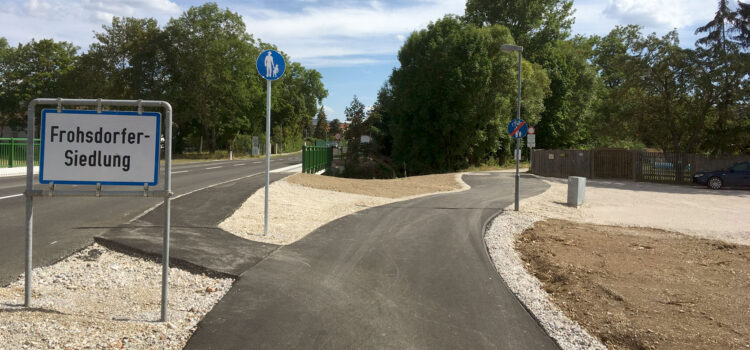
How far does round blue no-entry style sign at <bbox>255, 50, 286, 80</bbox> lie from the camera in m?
8.86

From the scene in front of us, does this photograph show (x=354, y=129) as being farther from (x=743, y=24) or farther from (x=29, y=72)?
(x=29, y=72)

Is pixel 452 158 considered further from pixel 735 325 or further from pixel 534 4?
pixel 735 325

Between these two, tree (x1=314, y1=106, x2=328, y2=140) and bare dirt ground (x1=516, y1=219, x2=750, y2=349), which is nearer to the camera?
bare dirt ground (x1=516, y1=219, x2=750, y2=349)

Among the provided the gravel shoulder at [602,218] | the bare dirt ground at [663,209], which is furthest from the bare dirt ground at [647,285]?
the bare dirt ground at [663,209]

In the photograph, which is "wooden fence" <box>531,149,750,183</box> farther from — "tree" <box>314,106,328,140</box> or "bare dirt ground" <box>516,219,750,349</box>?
"tree" <box>314,106,328,140</box>

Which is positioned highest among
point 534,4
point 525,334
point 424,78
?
point 534,4

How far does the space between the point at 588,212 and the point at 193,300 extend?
1327cm

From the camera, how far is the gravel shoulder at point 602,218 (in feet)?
17.8

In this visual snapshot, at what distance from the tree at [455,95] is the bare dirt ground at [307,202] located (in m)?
16.3

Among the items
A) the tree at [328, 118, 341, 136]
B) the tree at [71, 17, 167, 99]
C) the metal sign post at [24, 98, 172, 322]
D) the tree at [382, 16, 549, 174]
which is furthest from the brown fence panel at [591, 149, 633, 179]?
the tree at [328, 118, 341, 136]

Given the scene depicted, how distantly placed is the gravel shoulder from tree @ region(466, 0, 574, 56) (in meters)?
27.4

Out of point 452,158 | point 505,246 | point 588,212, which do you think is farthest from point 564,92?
point 505,246

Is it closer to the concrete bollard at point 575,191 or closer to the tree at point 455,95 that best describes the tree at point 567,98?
the tree at point 455,95

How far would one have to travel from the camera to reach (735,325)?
16.9ft
